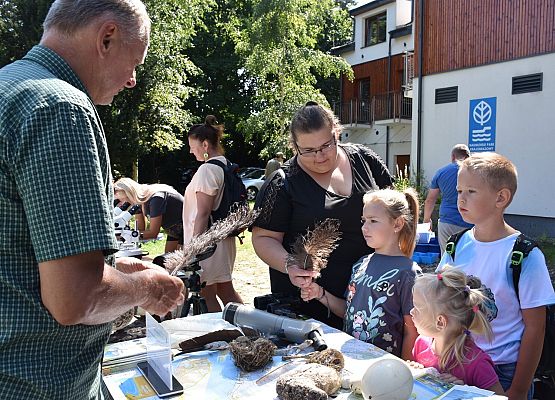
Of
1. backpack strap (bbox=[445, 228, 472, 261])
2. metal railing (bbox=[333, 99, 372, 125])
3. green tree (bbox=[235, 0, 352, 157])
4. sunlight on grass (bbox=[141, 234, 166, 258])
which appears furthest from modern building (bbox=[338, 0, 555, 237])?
backpack strap (bbox=[445, 228, 472, 261])

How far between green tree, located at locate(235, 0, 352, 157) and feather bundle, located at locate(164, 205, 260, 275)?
44.3 ft

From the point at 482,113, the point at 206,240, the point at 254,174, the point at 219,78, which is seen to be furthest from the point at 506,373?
the point at 219,78

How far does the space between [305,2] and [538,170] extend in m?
9.29

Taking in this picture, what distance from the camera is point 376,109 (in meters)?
22.6

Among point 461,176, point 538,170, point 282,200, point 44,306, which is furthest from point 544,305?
point 538,170

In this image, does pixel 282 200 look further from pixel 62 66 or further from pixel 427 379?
pixel 62 66

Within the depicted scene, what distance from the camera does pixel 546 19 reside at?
445 inches

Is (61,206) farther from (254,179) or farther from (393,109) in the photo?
(254,179)

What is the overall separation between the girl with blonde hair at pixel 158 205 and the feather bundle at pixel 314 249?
2817mm

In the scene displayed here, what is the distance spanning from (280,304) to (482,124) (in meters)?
12.4

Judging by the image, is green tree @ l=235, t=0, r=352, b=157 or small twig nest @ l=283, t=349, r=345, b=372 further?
green tree @ l=235, t=0, r=352, b=157

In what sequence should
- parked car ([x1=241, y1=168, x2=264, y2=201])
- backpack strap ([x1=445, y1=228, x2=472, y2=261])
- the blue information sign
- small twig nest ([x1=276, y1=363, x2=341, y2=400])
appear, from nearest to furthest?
1. small twig nest ([x1=276, y1=363, x2=341, y2=400])
2. backpack strap ([x1=445, y1=228, x2=472, y2=261])
3. the blue information sign
4. parked car ([x1=241, y1=168, x2=264, y2=201])

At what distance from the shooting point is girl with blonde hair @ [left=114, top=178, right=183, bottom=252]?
4895 millimetres

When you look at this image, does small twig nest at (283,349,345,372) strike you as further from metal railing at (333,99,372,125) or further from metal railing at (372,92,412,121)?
metal railing at (333,99,372,125)
